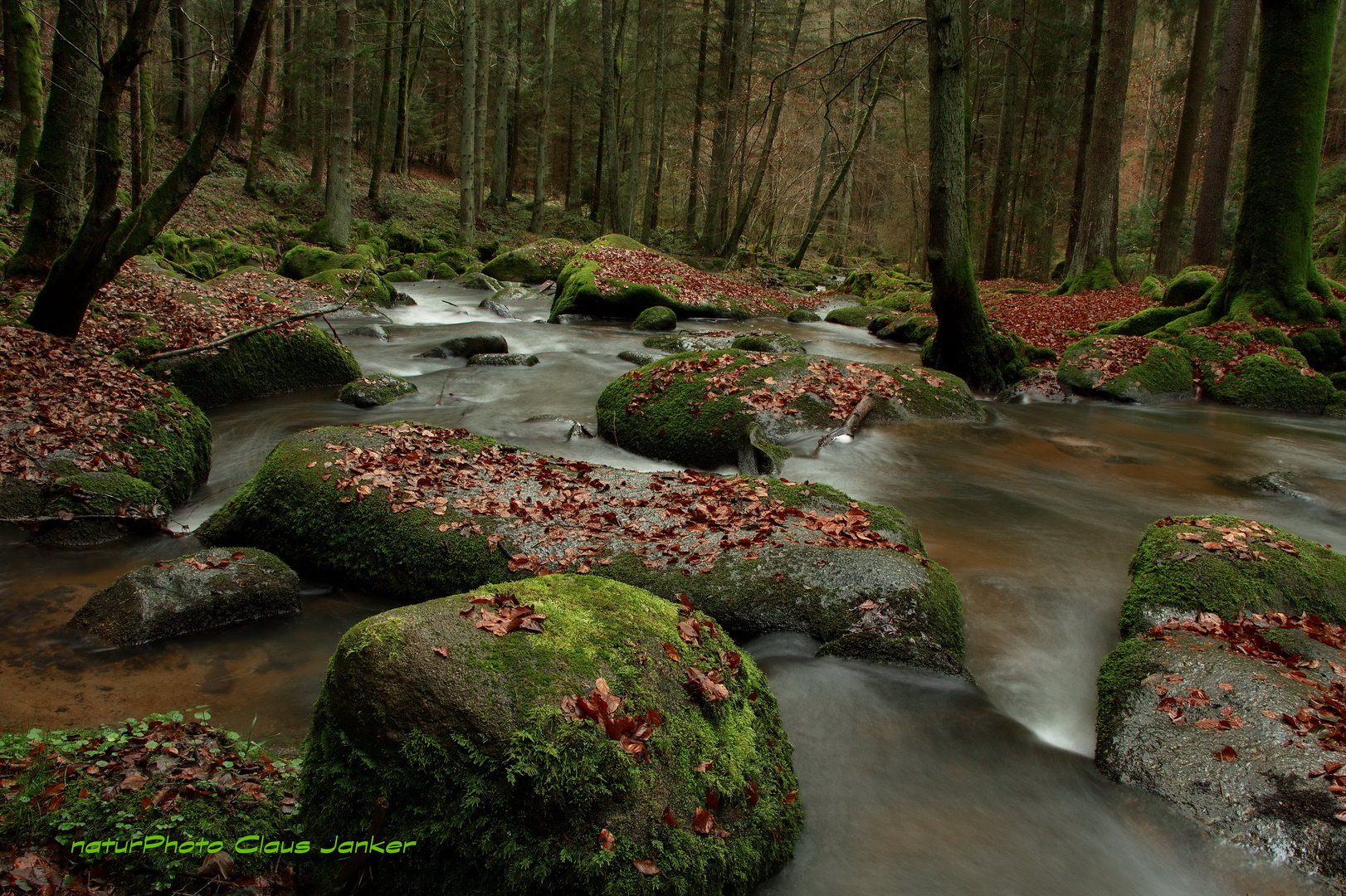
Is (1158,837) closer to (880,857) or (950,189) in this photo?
(880,857)

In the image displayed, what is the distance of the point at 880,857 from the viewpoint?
315cm

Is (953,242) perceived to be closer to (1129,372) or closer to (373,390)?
(1129,372)

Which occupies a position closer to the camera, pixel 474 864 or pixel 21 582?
pixel 474 864

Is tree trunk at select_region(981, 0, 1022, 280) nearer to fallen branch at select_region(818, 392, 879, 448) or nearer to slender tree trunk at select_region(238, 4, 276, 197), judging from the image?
fallen branch at select_region(818, 392, 879, 448)

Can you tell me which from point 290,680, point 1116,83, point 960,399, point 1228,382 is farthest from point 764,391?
point 1116,83

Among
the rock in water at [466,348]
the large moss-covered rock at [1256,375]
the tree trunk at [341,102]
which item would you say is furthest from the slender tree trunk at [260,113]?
the large moss-covered rock at [1256,375]

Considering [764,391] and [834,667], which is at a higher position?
[764,391]

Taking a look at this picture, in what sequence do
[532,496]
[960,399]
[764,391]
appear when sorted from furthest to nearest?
[960,399] < [764,391] < [532,496]

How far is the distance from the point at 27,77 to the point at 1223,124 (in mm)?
22411

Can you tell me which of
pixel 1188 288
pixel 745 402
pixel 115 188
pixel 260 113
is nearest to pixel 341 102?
pixel 260 113

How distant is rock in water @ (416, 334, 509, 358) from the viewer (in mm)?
13320

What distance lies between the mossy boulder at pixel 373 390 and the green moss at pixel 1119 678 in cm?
892

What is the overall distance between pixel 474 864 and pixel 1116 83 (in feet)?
66.0

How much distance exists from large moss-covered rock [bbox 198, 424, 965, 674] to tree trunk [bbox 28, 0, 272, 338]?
10.5 ft
